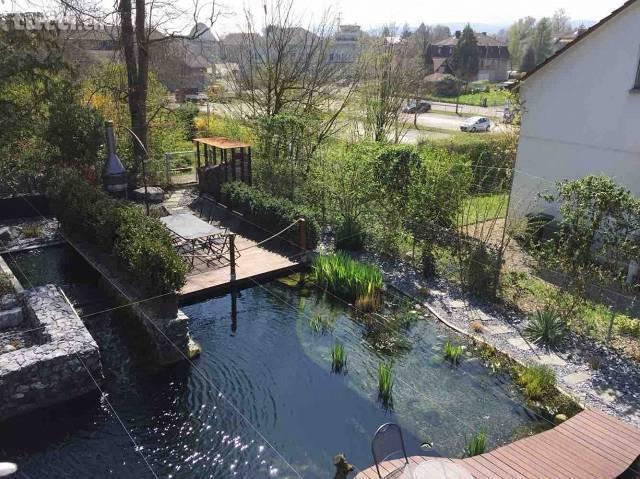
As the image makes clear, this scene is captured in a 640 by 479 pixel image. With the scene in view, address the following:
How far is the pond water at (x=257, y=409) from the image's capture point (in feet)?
22.0

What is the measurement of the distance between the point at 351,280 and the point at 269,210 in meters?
3.58

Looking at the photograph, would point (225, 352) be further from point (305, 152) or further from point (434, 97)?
point (434, 97)

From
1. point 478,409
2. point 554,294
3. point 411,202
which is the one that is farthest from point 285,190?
point 478,409

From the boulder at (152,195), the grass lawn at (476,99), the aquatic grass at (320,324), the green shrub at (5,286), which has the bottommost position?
the aquatic grass at (320,324)

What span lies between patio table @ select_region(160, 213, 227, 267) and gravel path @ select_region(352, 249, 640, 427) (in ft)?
13.4

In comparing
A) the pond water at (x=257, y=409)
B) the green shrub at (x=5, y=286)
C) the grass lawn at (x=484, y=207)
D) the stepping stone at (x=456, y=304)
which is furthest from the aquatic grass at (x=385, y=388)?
the green shrub at (x=5, y=286)

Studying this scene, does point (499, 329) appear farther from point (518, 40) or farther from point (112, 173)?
point (518, 40)

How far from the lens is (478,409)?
764 centimetres

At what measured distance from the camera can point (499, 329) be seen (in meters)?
9.59

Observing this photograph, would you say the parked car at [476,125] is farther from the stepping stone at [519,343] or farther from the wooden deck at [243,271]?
the stepping stone at [519,343]

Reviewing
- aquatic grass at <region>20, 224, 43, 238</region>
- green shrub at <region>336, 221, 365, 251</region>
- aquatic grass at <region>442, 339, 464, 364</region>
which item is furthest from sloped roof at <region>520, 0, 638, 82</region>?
aquatic grass at <region>20, 224, 43, 238</region>

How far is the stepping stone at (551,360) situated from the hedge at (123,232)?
619 cm

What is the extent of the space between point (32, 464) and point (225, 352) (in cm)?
326

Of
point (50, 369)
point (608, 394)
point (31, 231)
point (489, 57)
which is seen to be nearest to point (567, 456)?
point (608, 394)
